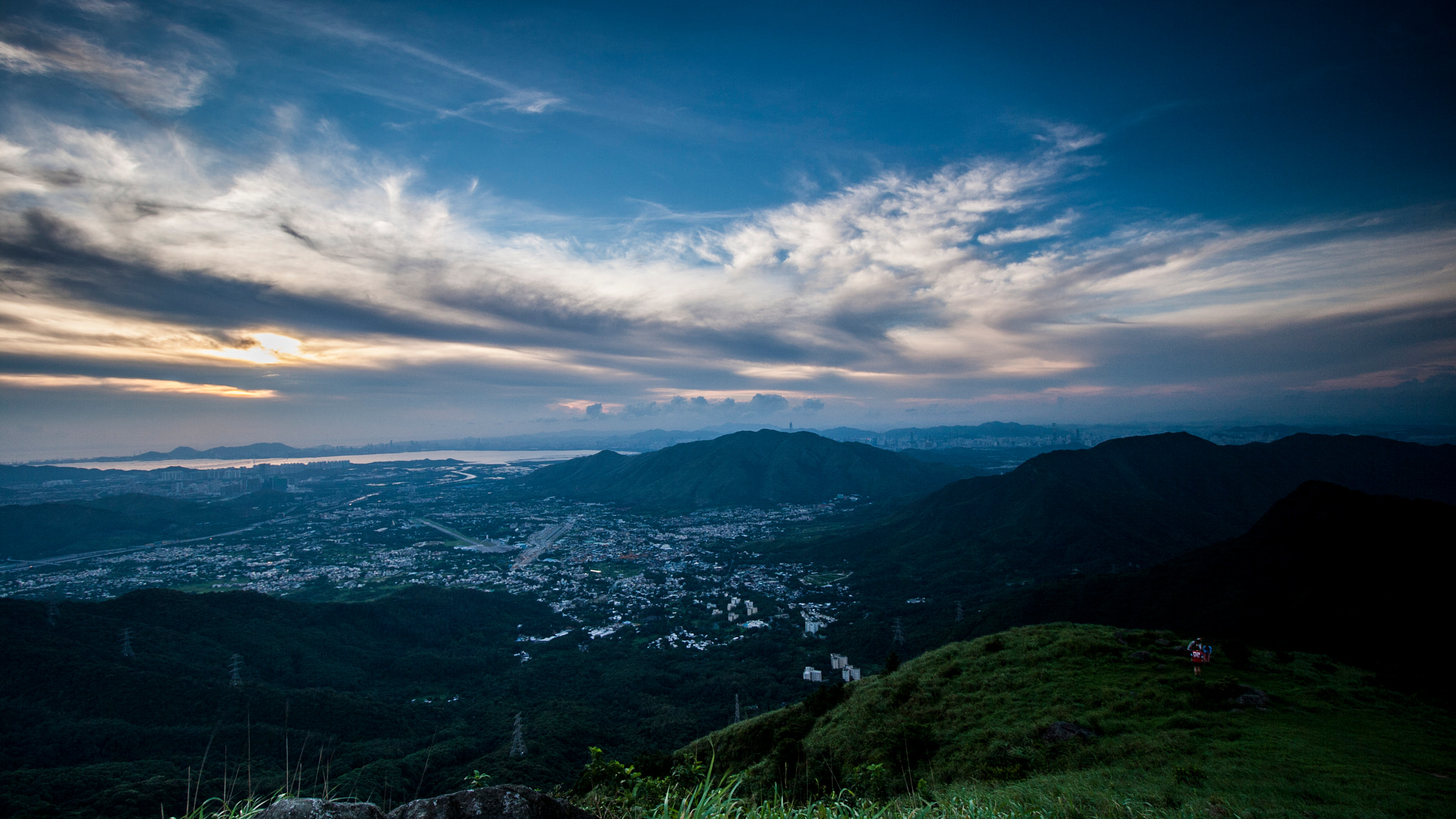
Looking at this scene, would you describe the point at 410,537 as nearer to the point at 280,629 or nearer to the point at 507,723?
the point at 280,629

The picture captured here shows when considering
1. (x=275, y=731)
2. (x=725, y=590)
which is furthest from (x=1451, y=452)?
(x=275, y=731)

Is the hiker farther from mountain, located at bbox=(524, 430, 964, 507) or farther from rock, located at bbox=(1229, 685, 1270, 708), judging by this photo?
mountain, located at bbox=(524, 430, 964, 507)

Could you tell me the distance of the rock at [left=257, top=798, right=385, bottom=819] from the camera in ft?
10.0

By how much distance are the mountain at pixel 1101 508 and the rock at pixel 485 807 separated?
77.5 meters

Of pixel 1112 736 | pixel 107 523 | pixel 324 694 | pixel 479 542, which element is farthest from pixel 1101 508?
pixel 107 523

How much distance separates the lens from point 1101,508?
10006cm

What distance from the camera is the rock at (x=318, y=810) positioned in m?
3.06

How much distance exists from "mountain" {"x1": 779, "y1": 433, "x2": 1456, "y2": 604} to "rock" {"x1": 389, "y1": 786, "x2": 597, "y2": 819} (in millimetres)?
77451

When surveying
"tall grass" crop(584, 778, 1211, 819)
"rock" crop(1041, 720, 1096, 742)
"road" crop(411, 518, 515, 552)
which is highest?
"tall grass" crop(584, 778, 1211, 819)

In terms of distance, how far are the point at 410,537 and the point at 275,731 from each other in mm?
87200

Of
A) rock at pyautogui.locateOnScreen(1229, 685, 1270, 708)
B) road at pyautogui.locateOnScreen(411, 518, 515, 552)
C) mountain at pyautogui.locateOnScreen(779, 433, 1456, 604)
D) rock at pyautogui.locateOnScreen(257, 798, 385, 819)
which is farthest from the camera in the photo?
road at pyautogui.locateOnScreen(411, 518, 515, 552)

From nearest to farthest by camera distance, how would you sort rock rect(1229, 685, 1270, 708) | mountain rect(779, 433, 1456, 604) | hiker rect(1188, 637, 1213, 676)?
rock rect(1229, 685, 1270, 708), hiker rect(1188, 637, 1213, 676), mountain rect(779, 433, 1456, 604)

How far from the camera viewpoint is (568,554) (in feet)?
334

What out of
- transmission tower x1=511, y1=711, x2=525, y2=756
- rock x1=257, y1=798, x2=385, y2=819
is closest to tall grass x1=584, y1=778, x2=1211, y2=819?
rock x1=257, y1=798, x2=385, y2=819
